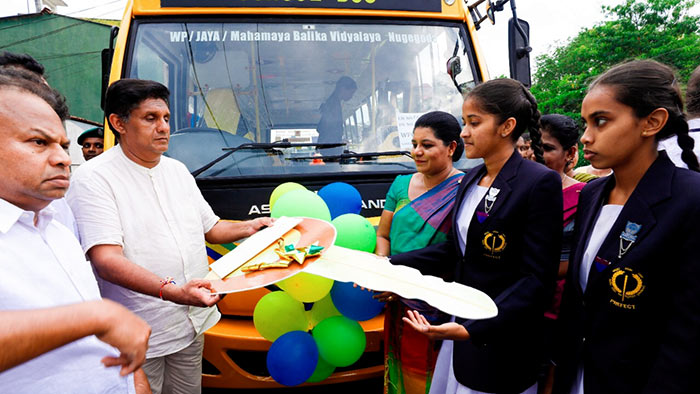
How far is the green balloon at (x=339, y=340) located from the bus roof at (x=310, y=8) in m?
2.19

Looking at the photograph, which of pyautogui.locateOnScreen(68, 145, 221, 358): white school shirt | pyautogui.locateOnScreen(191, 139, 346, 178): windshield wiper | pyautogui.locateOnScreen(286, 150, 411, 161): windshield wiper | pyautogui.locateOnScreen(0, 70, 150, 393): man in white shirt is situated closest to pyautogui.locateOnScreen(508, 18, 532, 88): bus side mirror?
pyautogui.locateOnScreen(286, 150, 411, 161): windshield wiper

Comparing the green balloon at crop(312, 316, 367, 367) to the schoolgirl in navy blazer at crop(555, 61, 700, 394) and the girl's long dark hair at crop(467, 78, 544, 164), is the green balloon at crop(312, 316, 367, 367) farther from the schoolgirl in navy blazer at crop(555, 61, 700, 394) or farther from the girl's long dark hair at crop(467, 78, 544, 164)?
the girl's long dark hair at crop(467, 78, 544, 164)

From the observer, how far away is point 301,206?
6.32 ft

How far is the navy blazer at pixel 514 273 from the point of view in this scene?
56.5 inches

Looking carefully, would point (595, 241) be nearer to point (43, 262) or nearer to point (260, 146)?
point (43, 262)

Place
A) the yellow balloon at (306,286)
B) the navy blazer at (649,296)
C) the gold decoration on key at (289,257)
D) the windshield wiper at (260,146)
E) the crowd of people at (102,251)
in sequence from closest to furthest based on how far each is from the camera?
the crowd of people at (102,251)
the navy blazer at (649,296)
the gold decoration on key at (289,257)
the yellow balloon at (306,286)
the windshield wiper at (260,146)

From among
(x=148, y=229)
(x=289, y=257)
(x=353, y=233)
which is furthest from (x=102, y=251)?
(x=353, y=233)

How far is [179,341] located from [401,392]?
43.9 inches

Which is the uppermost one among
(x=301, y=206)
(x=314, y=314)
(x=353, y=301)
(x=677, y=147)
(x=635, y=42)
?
(x=635, y=42)

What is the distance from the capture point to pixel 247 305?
7.78ft

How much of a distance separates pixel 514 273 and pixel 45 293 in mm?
1440

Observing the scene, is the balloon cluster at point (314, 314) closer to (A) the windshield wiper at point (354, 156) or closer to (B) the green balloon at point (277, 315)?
(B) the green balloon at point (277, 315)

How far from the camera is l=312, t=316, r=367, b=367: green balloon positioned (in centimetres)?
198

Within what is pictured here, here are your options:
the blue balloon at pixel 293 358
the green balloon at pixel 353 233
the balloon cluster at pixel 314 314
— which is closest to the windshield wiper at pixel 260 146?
the balloon cluster at pixel 314 314
